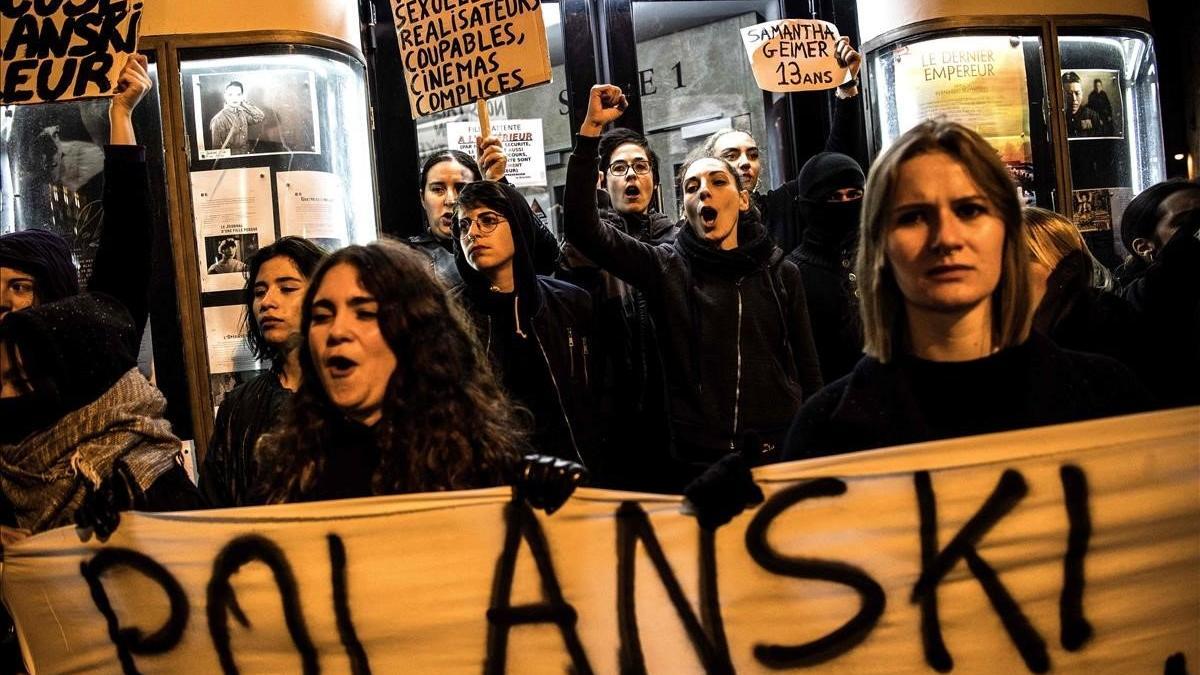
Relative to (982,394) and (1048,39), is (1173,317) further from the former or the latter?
(1048,39)

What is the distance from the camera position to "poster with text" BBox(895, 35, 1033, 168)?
678 cm

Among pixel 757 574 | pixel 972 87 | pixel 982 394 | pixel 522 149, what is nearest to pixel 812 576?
pixel 757 574

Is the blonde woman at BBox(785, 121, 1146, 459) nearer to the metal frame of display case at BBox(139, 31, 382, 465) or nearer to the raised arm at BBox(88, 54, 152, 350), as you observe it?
Answer: the raised arm at BBox(88, 54, 152, 350)

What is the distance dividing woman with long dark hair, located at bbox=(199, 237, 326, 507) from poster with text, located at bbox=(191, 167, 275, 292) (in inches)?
61.5

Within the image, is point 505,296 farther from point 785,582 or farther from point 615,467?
point 785,582

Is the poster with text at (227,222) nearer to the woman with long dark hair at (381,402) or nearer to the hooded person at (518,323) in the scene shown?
the hooded person at (518,323)

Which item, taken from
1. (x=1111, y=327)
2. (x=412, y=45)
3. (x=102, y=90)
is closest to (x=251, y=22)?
(x=412, y=45)

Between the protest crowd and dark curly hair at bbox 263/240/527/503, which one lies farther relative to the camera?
dark curly hair at bbox 263/240/527/503

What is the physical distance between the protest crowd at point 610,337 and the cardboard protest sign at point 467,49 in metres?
0.37

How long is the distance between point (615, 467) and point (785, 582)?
205 cm

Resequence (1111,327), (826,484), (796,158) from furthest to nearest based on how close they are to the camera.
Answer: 1. (796,158)
2. (1111,327)
3. (826,484)

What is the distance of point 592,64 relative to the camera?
7035 millimetres

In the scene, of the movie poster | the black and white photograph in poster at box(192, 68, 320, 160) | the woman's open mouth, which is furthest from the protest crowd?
the movie poster

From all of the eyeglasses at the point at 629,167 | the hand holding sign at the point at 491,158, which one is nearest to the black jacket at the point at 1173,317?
the eyeglasses at the point at 629,167
